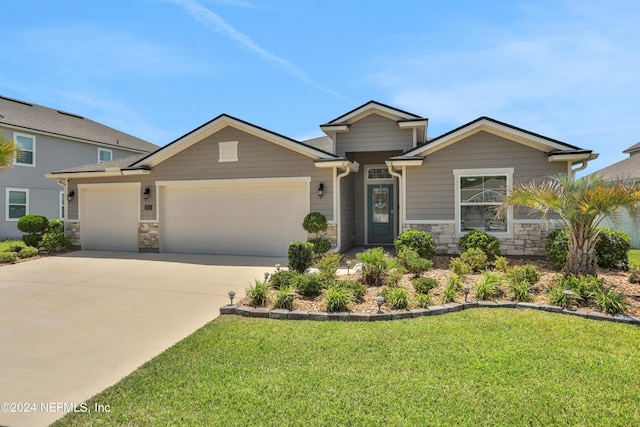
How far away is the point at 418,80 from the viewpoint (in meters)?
12.2

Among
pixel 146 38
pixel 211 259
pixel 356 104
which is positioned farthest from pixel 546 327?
pixel 146 38

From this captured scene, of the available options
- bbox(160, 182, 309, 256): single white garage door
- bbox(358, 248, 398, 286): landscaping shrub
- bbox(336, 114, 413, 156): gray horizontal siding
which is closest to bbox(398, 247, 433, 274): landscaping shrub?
bbox(358, 248, 398, 286): landscaping shrub

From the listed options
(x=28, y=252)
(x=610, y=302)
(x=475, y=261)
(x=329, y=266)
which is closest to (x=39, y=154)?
(x=28, y=252)

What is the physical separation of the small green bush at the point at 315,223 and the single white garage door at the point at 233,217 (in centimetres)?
68

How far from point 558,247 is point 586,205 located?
94.6 inches

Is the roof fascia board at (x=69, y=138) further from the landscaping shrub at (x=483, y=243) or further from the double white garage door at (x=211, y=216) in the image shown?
the landscaping shrub at (x=483, y=243)

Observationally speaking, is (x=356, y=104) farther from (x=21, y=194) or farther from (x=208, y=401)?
(x=21, y=194)

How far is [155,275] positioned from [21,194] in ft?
47.0

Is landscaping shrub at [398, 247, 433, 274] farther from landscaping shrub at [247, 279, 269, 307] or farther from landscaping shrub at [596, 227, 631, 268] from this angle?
landscaping shrub at [596, 227, 631, 268]

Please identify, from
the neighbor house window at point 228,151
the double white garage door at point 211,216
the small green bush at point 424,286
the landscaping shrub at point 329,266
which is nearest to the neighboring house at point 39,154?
the double white garage door at point 211,216

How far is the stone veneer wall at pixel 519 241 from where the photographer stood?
31.3ft

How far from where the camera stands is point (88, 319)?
527 cm

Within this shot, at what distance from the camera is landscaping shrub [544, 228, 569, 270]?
8.06 m

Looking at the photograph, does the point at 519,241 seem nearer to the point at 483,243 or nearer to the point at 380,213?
the point at 483,243
